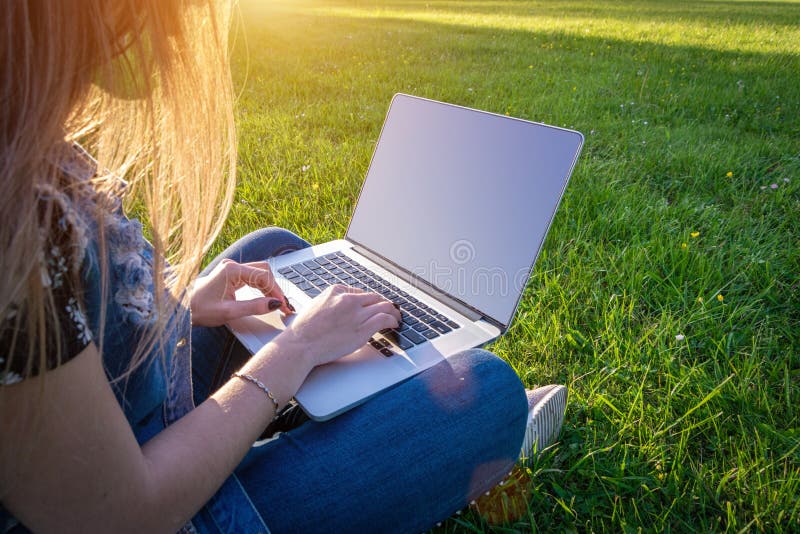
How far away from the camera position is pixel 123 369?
0.78 m

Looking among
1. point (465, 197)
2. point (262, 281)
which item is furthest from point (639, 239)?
point (262, 281)

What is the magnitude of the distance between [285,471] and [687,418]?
1178 mm

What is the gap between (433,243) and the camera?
1.59 metres

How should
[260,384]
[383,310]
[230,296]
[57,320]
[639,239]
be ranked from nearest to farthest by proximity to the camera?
1. [57,320]
2. [260,384]
3. [383,310]
4. [230,296]
5. [639,239]

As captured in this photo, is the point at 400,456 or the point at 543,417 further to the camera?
the point at 543,417

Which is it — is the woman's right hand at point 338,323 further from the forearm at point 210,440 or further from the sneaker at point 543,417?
the sneaker at point 543,417

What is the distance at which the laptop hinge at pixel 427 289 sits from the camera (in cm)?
145

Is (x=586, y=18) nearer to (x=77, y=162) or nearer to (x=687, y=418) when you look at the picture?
(x=687, y=418)

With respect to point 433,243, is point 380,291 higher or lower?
lower

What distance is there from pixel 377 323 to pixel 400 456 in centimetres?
31

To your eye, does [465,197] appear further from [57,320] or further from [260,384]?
[57,320]

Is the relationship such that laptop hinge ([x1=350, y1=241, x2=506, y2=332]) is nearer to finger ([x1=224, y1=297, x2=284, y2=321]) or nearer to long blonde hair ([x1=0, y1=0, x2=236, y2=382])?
finger ([x1=224, y1=297, x2=284, y2=321])

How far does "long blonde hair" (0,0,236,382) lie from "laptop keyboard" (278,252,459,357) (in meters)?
0.49

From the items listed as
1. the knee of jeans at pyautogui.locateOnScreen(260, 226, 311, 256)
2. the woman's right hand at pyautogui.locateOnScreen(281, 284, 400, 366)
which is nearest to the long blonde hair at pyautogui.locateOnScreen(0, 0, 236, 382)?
the woman's right hand at pyautogui.locateOnScreen(281, 284, 400, 366)
